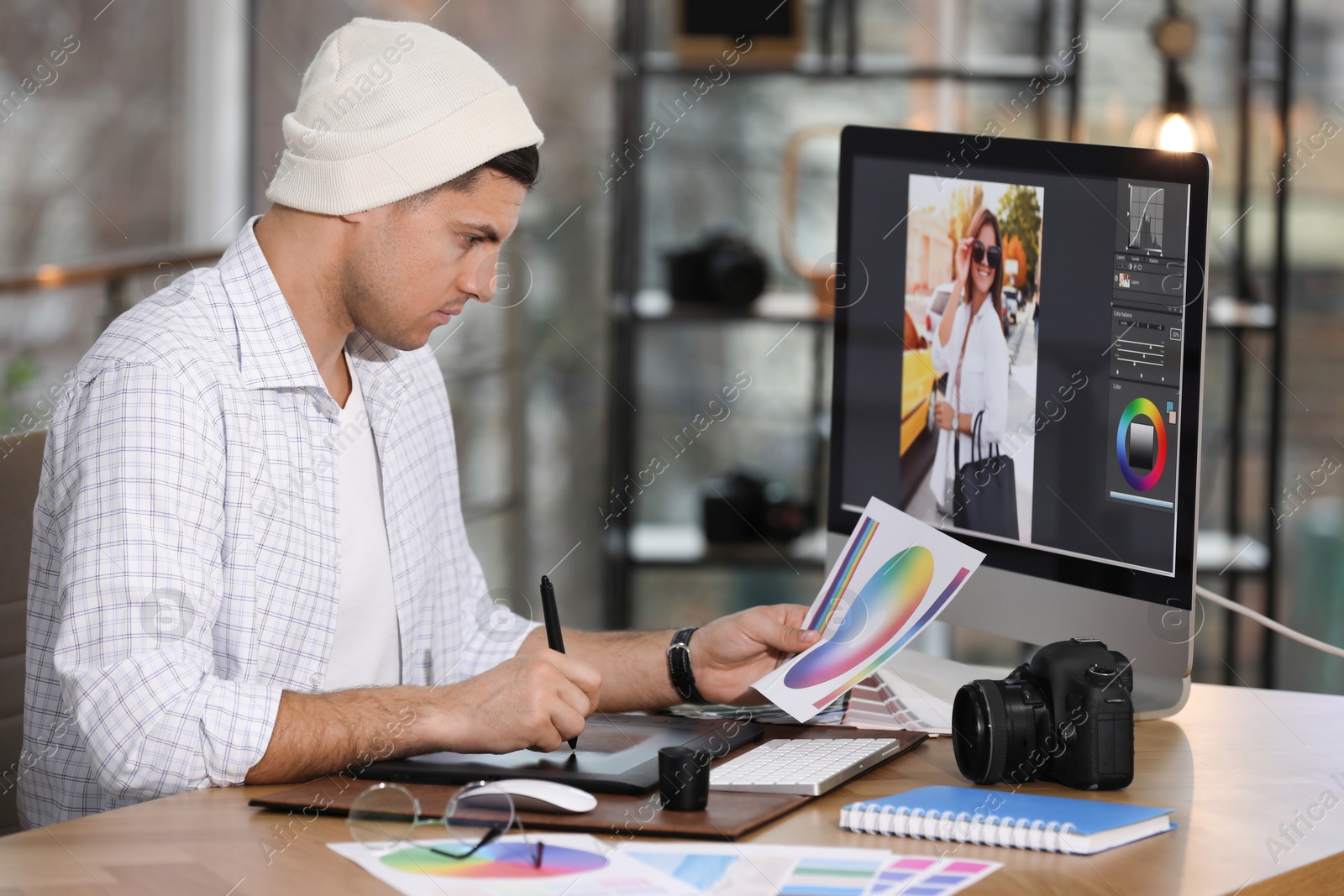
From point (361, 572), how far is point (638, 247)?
2157 millimetres

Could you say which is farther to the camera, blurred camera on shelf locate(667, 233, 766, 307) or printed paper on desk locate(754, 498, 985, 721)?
blurred camera on shelf locate(667, 233, 766, 307)

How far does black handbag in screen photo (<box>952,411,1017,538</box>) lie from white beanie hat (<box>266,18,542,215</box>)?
22.0 inches

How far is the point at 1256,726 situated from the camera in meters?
1.36

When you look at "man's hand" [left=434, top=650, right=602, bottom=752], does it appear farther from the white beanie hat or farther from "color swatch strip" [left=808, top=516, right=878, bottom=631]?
the white beanie hat

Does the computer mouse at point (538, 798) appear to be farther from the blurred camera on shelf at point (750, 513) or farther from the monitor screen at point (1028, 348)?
the blurred camera on shelf at point (750, 513)

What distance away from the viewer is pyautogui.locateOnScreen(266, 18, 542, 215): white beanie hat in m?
1.33

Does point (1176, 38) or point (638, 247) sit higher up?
point (1176, 38)

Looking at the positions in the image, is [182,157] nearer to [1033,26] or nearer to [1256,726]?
[1033,26]

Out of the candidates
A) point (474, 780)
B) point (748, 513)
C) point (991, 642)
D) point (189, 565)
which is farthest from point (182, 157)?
point (474, 780)

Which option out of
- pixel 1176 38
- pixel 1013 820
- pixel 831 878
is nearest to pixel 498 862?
pixel 831 878

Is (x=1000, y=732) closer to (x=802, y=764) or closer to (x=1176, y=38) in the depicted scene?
(x=802, y=764)

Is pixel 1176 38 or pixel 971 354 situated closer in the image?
pixel 971 354

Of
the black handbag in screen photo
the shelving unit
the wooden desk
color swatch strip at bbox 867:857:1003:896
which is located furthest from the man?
the shelving unit

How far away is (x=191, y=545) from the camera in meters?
1.20
